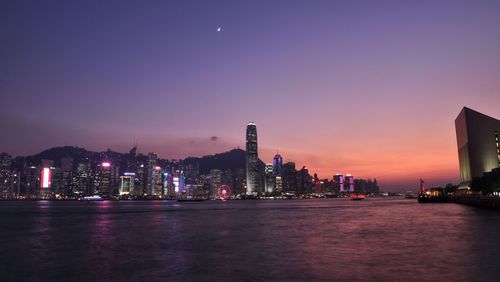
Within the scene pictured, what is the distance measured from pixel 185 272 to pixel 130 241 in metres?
19.6

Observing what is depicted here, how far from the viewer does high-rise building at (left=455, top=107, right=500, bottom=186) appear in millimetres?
175625

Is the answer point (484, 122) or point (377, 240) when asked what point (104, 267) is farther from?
point (484, 122)

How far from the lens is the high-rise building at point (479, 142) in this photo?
176 m

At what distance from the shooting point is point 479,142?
17712 centimetres

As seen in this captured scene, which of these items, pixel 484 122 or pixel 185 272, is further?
pixel 484 122

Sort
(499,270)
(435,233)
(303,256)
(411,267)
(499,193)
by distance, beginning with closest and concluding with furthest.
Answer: (499,270) → (411,267) → (303,256) → (435,233) → (499,193)

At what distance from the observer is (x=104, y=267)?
91.9 feet

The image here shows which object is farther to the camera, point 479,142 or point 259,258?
point 479,142

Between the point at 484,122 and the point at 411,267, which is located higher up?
the point at 484,122

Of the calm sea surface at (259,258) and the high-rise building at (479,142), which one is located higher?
the high-rise building at (479,142)

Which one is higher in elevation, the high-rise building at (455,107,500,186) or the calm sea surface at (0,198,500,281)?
the high-rise building at (455,107,500,186)

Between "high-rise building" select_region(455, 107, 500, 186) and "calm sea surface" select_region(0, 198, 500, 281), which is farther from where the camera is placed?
"high-rise building" select_region(455, 107, 500, 186)

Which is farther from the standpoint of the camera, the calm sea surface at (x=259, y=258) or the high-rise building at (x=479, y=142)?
the high-rise building at (x=479, y=142)

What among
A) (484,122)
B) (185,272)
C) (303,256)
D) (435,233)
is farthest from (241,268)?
(484,122)
